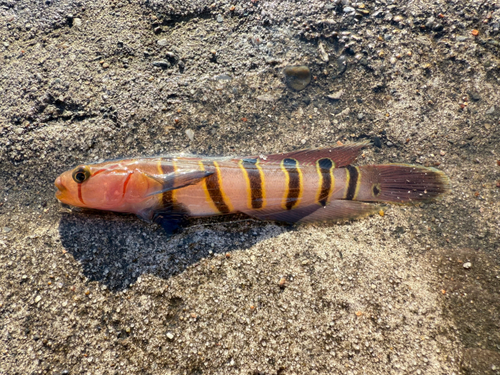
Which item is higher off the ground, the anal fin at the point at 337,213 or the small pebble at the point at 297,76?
the small pebble at the point at 297,76

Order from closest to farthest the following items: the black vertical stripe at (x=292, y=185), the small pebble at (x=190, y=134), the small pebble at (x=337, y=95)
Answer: the black vertical stripe at (x=292, y=185), the small pebble at (x=190, y=134), the small pebble at (x=337, y=95)

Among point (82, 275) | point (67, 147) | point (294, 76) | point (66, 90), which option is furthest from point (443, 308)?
point (66, 90)

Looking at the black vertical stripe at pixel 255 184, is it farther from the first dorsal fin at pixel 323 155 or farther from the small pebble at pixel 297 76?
the small pebble at pixel 297 76

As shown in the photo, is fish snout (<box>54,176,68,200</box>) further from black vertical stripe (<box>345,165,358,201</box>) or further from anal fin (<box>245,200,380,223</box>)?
black vertical stripe (<box>345,165,358,201</box>)

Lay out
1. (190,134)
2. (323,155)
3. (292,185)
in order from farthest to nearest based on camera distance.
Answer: (190,134) < (323,155) < (292,185)

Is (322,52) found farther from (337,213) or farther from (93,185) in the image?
(93,185)

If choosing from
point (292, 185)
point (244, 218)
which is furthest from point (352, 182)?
point (244, 218)

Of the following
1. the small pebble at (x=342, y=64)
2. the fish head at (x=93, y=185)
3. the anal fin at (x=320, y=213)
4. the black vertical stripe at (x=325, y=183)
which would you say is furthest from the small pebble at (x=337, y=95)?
the fish head at (x=93, y=185)

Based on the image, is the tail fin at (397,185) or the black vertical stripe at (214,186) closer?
the black vertical stripe at (214,186)
